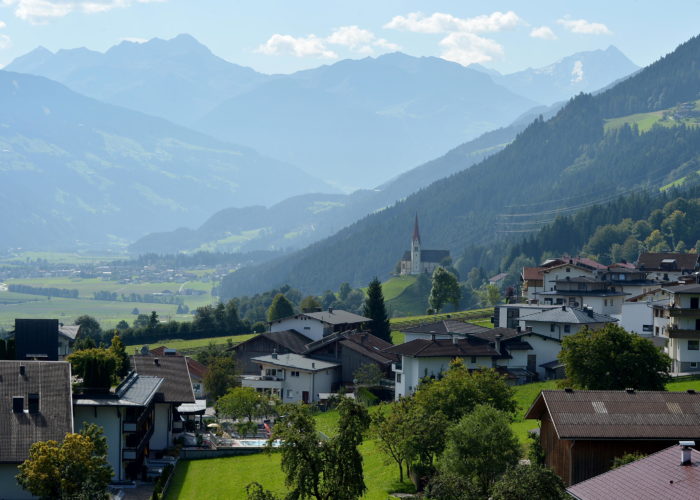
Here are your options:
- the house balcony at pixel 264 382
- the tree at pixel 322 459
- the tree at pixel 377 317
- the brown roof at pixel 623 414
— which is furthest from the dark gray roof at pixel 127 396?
the tree at pixel 377 317

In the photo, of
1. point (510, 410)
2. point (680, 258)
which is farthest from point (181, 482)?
point (680, 258)

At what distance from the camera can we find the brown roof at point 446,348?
76062 millimetres

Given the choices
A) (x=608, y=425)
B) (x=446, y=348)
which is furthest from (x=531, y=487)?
(x=446, y=348)

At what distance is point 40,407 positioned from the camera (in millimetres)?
45844

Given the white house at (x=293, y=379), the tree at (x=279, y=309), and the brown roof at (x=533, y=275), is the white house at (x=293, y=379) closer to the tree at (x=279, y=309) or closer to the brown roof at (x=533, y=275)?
the brown roof at (x=533, y=275)

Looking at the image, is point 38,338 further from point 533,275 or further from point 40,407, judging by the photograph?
point 533,275

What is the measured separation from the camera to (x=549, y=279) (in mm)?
127688

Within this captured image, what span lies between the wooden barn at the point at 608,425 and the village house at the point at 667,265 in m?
87.5

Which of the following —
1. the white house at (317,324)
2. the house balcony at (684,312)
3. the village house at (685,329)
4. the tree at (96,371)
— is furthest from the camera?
the white house at (317,324)

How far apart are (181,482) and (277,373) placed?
3840 centimetres

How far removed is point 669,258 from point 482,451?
96600mm

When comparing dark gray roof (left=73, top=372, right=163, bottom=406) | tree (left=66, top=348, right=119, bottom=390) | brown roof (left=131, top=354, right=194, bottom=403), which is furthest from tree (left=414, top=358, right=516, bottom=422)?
brown roof (left=131, top=354, right=194, bottom=403)

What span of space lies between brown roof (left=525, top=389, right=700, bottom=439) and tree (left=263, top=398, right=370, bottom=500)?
7.74m

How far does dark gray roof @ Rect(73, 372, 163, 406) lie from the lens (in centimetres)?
4969
